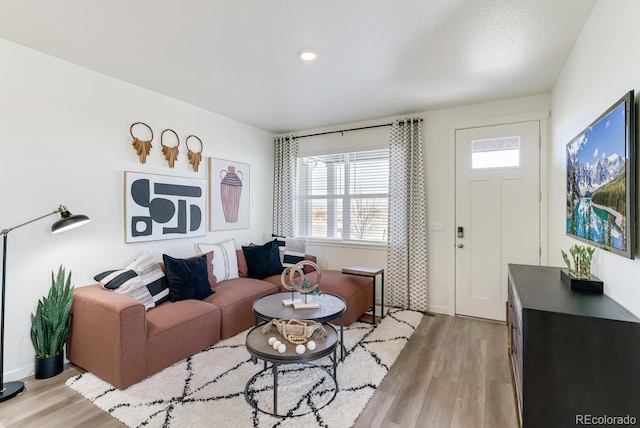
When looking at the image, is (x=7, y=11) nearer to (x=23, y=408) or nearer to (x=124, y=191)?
(x=124, y=191)

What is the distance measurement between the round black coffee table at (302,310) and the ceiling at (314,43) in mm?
2030

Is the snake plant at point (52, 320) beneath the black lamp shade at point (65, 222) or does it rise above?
beneath

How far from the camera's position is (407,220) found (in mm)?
3922

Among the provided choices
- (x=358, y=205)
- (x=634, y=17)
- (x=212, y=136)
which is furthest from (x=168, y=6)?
(x=358, y=205)

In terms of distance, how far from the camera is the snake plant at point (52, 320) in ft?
7.71

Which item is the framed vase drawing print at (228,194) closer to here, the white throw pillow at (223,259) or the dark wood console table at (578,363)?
the white throw pillow at (223,259)

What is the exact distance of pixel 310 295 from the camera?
2814mm

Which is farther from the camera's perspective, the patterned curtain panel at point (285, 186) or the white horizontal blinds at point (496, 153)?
the patterned curtain panel at point (285, 186)

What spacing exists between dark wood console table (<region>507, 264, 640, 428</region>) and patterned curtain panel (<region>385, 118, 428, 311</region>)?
2.28m

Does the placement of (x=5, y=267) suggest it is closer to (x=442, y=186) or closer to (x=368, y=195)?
(x=368, y=195)

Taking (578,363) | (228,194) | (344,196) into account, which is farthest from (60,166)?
(578,363)

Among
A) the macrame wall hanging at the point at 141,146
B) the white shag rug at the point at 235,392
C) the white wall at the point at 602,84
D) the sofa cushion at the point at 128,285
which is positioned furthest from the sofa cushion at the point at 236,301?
the white wall at the point at 602,84

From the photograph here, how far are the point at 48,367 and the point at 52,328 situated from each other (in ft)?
0.93

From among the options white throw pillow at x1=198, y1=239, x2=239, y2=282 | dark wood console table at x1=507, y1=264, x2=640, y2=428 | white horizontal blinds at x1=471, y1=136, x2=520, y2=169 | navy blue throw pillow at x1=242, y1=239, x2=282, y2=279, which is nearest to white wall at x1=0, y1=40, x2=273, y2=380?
white throw pillow at x1=198, y1=239, x2=239, y2=282
